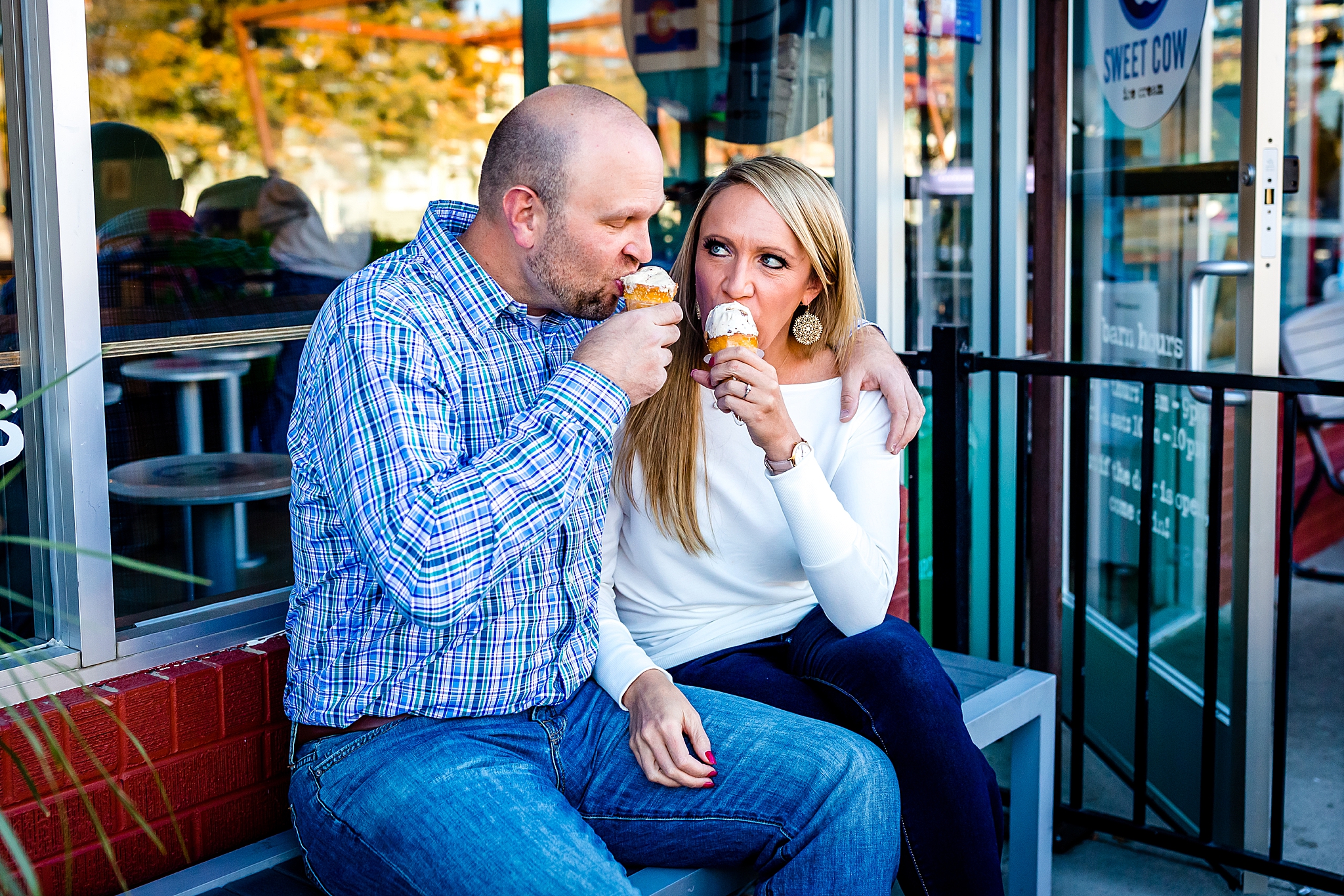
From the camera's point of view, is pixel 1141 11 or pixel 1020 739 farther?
pixel 1141 11

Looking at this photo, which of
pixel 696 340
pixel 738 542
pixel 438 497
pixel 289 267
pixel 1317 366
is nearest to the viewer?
pixel 438 497

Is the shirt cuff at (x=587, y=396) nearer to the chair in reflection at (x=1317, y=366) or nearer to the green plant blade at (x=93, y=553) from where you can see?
the green plant blade at (x=93, y=553)

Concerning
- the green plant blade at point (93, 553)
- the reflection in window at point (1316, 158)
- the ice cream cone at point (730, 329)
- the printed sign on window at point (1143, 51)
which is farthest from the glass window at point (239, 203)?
the reflection in window at point (1316, 158)

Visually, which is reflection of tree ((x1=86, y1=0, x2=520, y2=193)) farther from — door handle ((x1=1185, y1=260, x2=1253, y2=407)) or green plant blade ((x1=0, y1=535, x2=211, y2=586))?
green plant blade ((x1=0, y1=535, x2=211, y2=586))

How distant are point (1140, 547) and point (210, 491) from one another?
84.3 inches

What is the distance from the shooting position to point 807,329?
2.27 m

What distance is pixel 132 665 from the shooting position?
6.39 ft

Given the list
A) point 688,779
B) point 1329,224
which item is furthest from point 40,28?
point 1329,224

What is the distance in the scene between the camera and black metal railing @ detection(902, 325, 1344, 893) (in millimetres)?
2641

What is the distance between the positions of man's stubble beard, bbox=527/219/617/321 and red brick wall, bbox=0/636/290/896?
0.77 meters

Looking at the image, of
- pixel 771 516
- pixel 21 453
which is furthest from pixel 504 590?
pixel 21 453

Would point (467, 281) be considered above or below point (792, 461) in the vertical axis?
above

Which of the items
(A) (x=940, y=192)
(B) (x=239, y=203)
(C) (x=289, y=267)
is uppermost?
(B) (x=239, y=203)

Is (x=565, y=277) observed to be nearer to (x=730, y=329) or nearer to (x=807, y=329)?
(x=730, y=329)
